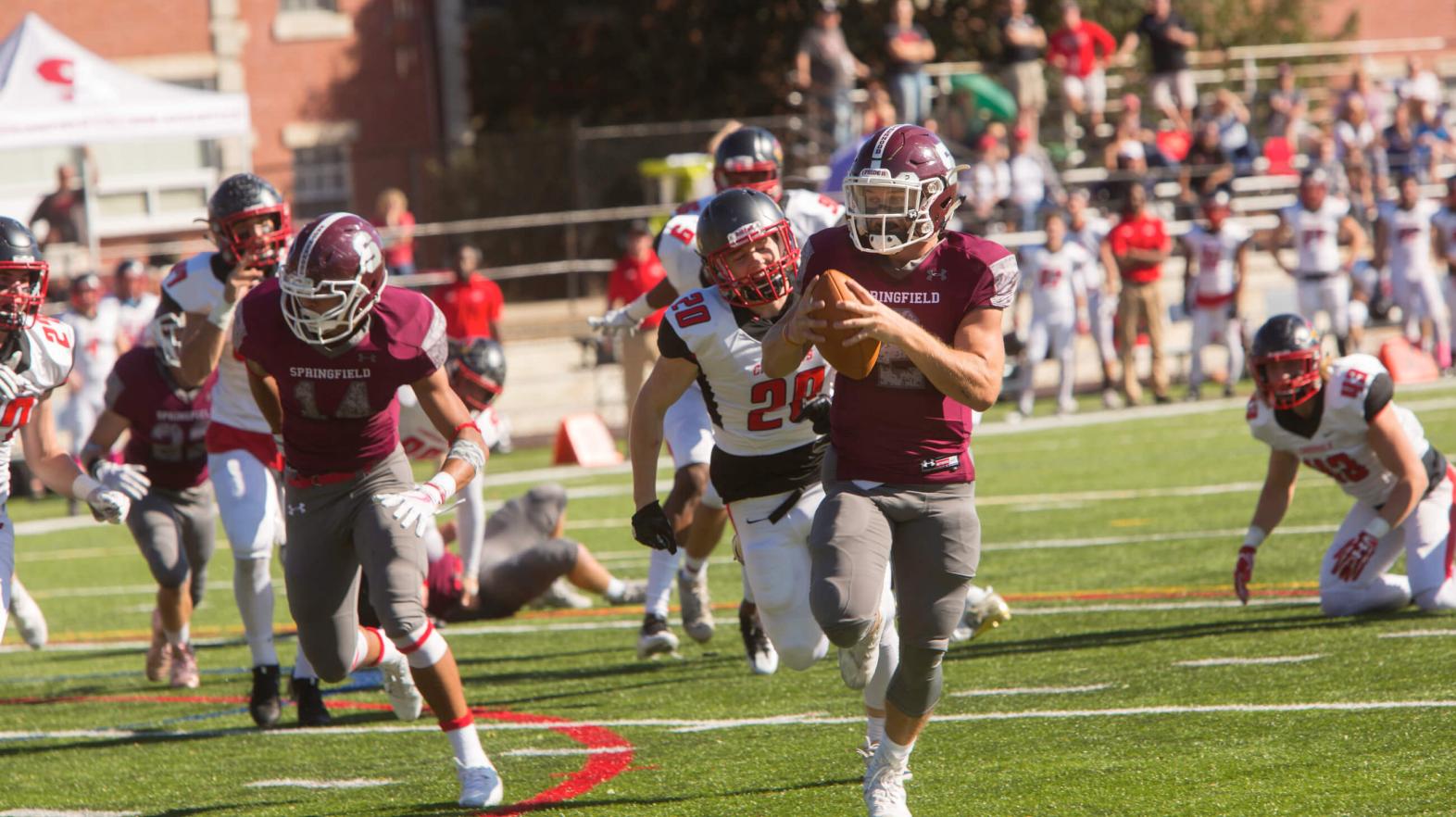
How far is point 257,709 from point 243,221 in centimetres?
175

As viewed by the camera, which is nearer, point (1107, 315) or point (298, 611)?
point (298, 611)

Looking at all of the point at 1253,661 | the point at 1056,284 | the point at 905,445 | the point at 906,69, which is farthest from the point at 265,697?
the point at 906,69

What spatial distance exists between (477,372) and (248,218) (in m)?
1.71

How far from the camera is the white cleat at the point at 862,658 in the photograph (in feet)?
15.9

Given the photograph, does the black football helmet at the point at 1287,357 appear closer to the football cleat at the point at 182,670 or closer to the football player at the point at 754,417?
the football player at the point at 754,417

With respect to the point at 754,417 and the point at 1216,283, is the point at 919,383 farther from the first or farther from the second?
the point at 1216,283

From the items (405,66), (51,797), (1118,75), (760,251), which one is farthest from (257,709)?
(405,66)

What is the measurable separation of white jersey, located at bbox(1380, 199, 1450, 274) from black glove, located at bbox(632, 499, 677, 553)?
42.4 ft

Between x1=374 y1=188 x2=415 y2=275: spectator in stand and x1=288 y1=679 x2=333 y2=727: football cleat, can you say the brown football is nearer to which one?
x1=288 y1=679 x2=333 y2=727: football cleat

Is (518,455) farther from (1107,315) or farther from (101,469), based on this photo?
(101,469)

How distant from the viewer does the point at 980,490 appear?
11836 mm

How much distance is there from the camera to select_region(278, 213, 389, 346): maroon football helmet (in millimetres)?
5062

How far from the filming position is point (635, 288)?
14.7 meters

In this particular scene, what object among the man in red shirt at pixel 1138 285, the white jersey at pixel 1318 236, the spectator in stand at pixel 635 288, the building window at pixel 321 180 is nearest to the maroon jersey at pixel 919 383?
the spectator in stand at pixel 635 288
